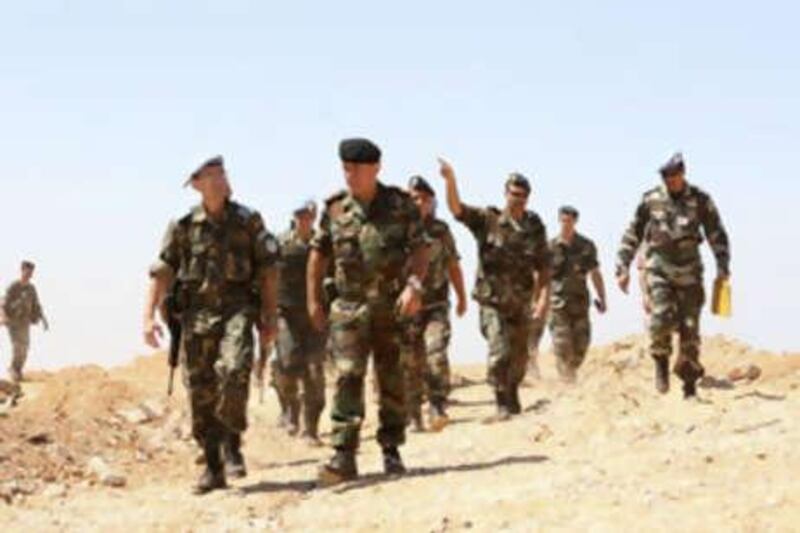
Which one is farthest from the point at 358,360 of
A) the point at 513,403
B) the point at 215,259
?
the point at 513,403

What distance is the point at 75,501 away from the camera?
8836mm

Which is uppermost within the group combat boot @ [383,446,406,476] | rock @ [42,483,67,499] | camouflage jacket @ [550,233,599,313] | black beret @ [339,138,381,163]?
black beret @ [339,138,381,163]

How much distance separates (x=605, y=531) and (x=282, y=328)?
6816mm

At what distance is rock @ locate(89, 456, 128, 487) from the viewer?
9.92 m

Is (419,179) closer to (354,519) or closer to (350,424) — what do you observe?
(350,424)

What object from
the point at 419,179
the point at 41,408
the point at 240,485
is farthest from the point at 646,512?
the point at 41,408

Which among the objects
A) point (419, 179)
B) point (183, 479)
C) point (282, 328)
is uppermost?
point (419, 179)

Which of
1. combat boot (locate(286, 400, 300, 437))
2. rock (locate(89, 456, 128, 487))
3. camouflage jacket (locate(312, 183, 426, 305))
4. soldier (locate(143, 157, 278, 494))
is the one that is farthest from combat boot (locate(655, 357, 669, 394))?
rock (locate(89, 456, 128, 487))

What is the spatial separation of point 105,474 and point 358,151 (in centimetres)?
441

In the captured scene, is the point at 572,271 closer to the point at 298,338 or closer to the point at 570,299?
the point at 570,299

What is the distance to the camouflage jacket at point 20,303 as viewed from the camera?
867 inches

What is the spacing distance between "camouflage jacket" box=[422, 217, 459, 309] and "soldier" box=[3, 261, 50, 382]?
1260 cm

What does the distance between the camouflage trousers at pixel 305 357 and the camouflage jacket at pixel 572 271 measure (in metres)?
5.36

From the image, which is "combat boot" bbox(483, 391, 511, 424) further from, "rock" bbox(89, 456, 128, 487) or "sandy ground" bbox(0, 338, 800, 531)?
"rock" bbox(89, 456, 128, 487)
